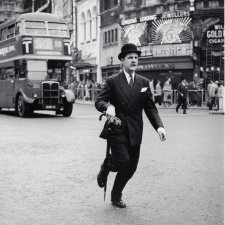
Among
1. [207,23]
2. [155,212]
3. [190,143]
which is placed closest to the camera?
[155,212]

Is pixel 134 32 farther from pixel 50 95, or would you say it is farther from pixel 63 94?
pixel 50 95

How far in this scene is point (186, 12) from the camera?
36469 millimetres

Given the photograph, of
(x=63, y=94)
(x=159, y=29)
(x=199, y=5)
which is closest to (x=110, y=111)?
(x=63, y=94)

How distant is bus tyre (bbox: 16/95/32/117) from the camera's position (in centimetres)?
2183

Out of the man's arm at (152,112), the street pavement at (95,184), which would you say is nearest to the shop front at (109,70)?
the street pavement at (95,184)

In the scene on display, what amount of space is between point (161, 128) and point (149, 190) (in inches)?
54.4

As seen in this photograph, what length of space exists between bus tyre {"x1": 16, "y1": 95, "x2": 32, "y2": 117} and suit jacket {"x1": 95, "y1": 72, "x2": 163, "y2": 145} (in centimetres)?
1622

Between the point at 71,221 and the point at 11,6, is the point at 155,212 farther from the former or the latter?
the point at 11,6

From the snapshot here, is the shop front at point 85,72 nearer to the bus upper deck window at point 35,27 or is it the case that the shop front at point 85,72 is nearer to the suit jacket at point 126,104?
the bus upper deck window at point 35,27

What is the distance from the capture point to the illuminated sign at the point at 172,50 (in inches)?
1459

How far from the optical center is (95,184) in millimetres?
7352

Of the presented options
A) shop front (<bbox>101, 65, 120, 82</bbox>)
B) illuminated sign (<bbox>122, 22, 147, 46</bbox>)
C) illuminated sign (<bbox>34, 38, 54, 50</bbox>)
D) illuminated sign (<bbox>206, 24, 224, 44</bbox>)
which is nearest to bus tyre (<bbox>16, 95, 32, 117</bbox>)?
illuminated sign (<bbox>34, 38, 54, 50</bbox>)

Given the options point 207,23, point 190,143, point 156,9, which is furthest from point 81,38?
point 190,143

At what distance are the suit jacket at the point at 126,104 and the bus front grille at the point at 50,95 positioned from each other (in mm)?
15987
